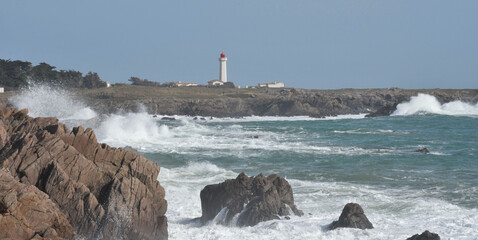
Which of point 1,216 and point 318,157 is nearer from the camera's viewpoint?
point 1,216

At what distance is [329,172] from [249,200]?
8369 mm

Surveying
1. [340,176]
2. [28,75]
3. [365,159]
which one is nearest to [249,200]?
[340,176]

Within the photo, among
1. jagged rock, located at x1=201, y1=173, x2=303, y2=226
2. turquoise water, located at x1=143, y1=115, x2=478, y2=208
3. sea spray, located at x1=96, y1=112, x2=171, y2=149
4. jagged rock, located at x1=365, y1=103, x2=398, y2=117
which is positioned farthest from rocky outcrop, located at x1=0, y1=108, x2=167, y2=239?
jagged rock, located at x1=365, y1=103, x2=398, y2=117

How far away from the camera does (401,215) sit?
15.3 meters

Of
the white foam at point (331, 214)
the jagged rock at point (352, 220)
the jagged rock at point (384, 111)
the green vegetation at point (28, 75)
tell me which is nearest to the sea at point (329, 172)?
the white foam at point (331, 214)

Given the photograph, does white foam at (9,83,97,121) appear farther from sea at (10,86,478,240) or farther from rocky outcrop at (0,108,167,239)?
rocky outcrop at (0,108,167,239)

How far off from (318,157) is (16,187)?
720 inches

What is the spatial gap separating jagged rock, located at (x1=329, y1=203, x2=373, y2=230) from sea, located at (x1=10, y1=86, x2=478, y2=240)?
212mm

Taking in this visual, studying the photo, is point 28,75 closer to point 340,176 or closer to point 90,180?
point 340,176

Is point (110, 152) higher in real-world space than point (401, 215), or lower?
higher

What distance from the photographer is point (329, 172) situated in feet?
73.9

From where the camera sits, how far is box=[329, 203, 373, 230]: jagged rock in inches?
A: 526

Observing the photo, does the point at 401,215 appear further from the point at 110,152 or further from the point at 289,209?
the point at 110,152

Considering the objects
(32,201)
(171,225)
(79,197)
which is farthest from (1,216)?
(171,225)
